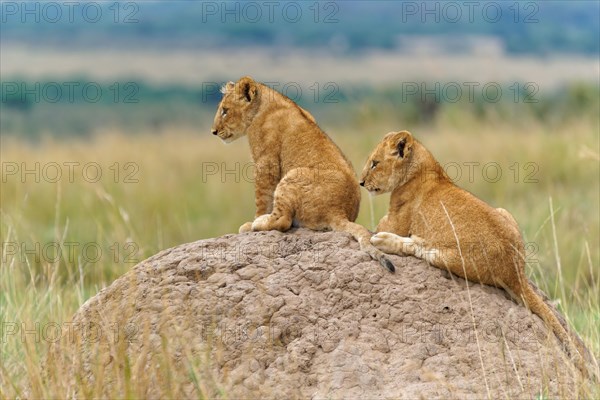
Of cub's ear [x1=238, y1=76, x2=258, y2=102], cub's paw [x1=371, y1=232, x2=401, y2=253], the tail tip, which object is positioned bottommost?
the tail tip

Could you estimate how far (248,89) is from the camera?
784 centimetres

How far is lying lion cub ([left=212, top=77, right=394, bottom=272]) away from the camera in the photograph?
7.19m

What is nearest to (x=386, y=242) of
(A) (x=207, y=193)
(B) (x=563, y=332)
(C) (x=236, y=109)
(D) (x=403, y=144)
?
(D) (x=403, y=144)

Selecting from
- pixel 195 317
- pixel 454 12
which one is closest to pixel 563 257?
pixel 195 317

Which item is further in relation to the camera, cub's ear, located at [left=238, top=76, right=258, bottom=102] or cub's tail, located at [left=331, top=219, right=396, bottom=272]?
cub's ear, located at [left=238, top=76, right=258, bottom=102]

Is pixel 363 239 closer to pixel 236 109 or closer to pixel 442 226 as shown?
pixel 442 226

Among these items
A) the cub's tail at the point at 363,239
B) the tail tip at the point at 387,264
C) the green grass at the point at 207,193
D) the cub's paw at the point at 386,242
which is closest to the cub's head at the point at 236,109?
the cub's tail at the point at 363,239

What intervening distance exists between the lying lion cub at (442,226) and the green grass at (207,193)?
3127 mm

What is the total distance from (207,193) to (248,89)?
10.0 meters

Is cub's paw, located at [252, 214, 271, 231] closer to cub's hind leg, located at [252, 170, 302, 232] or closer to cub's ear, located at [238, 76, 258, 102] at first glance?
cub's hind leg, located at [252, 170, 302, 232]

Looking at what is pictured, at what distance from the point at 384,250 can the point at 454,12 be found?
548 ft

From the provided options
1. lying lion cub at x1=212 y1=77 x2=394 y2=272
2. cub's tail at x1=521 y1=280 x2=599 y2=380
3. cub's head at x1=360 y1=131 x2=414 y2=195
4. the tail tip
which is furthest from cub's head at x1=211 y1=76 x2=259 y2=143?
cub's tail at x1=521 y1=280 x2=599 y2=380

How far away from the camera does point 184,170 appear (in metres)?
19.8

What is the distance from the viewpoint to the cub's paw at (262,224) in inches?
284
